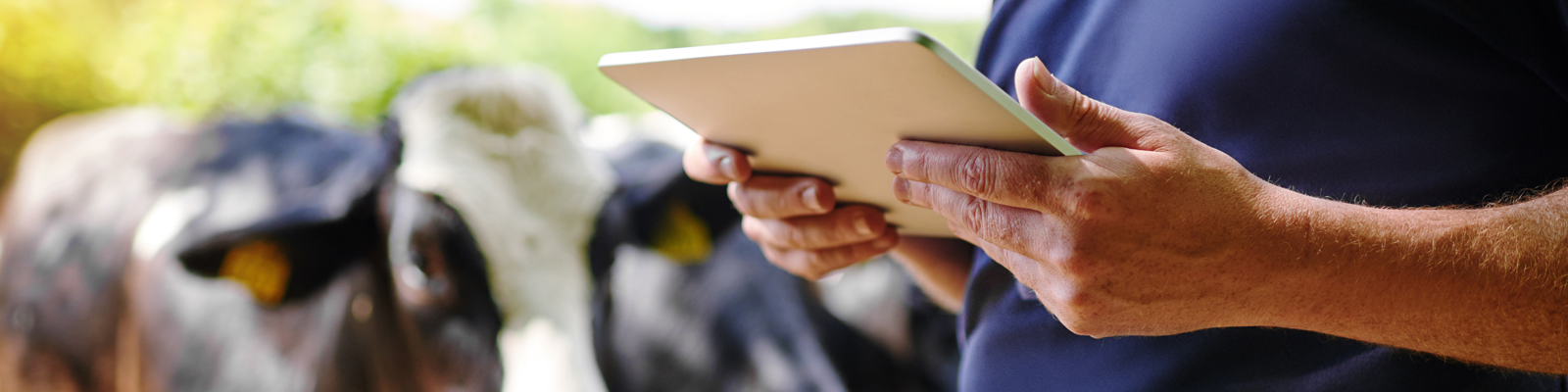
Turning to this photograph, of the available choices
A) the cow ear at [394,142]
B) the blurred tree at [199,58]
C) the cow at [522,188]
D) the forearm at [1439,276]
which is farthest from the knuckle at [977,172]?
the blurred tree at [199,58]

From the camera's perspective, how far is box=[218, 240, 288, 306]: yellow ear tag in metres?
1.51

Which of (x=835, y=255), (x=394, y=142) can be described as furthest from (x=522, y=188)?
(x=835, y=255)

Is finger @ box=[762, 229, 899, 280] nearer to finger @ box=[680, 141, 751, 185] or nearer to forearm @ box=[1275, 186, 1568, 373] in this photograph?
finger @ box=[680, 141, 751, 185]

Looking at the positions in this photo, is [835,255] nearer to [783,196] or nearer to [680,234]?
[783,196]

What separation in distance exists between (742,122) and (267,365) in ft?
5.09

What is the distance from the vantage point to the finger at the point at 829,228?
28.0 inches

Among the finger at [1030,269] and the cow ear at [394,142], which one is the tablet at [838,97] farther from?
the cow ear at [394,142]

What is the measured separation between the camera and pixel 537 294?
1.43m

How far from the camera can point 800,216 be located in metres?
0.74

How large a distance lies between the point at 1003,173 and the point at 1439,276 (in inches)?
9.3

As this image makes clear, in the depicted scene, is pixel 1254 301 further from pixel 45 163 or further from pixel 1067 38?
pixel 45 163

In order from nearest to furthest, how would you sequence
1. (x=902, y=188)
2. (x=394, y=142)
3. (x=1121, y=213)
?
(x=1121, y=213), (x=902, y=188), (x=394, y=142)

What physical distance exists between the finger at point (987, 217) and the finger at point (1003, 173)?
0.01 metres

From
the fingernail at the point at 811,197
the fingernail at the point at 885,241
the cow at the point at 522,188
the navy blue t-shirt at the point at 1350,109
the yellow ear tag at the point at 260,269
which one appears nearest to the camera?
the navy blue t-shirt at the point at 1350,109
